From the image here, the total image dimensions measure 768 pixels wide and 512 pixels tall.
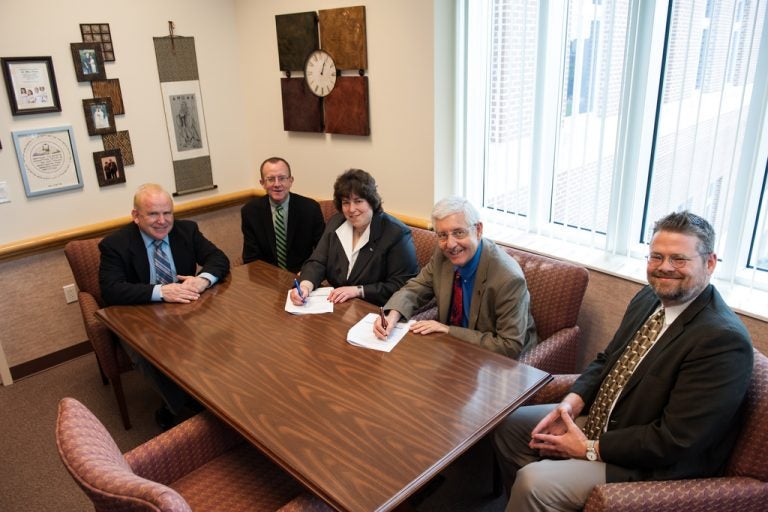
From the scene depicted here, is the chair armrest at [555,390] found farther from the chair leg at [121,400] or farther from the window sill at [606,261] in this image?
the chair leg at [121,400]

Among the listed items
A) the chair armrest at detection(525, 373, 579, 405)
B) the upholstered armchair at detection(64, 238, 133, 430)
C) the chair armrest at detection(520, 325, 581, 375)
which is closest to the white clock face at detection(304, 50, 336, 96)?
the upholstered armchair at detection(64, 238, 133, 430)

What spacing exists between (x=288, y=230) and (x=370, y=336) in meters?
1.39

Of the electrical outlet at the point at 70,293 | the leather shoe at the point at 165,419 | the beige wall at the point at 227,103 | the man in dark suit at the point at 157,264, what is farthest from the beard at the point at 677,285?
the electrical outlet at the point at 70,293

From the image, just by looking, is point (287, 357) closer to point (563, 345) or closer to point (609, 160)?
point (563, 345)

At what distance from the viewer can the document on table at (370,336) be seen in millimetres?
2033

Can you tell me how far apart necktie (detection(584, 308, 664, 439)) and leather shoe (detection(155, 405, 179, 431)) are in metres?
2.06

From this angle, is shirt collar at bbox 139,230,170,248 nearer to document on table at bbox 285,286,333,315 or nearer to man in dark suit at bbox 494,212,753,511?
document on table at bbox 285,286,333,315

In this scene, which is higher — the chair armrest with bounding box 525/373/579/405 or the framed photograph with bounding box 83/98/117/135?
the framed photograph with bounding box 83/98/117/135

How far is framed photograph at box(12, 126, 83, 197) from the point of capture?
3137 millimetres

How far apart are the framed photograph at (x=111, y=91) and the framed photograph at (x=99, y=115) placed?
26mm

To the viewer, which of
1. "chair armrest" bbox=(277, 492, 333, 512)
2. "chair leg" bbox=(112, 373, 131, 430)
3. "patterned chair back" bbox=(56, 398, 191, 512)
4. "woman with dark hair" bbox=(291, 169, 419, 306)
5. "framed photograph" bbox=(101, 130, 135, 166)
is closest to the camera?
"patterned chair back" bbox=(56, 398, 191, 512)

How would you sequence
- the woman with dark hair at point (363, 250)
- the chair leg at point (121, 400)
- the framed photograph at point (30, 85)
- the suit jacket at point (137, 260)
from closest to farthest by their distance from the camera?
the suit jacket at point (137, 260) → the woman with dark hair at point (363, 250) → the chair leg at point (121, 400) → the framed photograph at point (30, 85)

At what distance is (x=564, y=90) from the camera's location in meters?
2.72

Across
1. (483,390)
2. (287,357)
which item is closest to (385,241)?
(287,357)
